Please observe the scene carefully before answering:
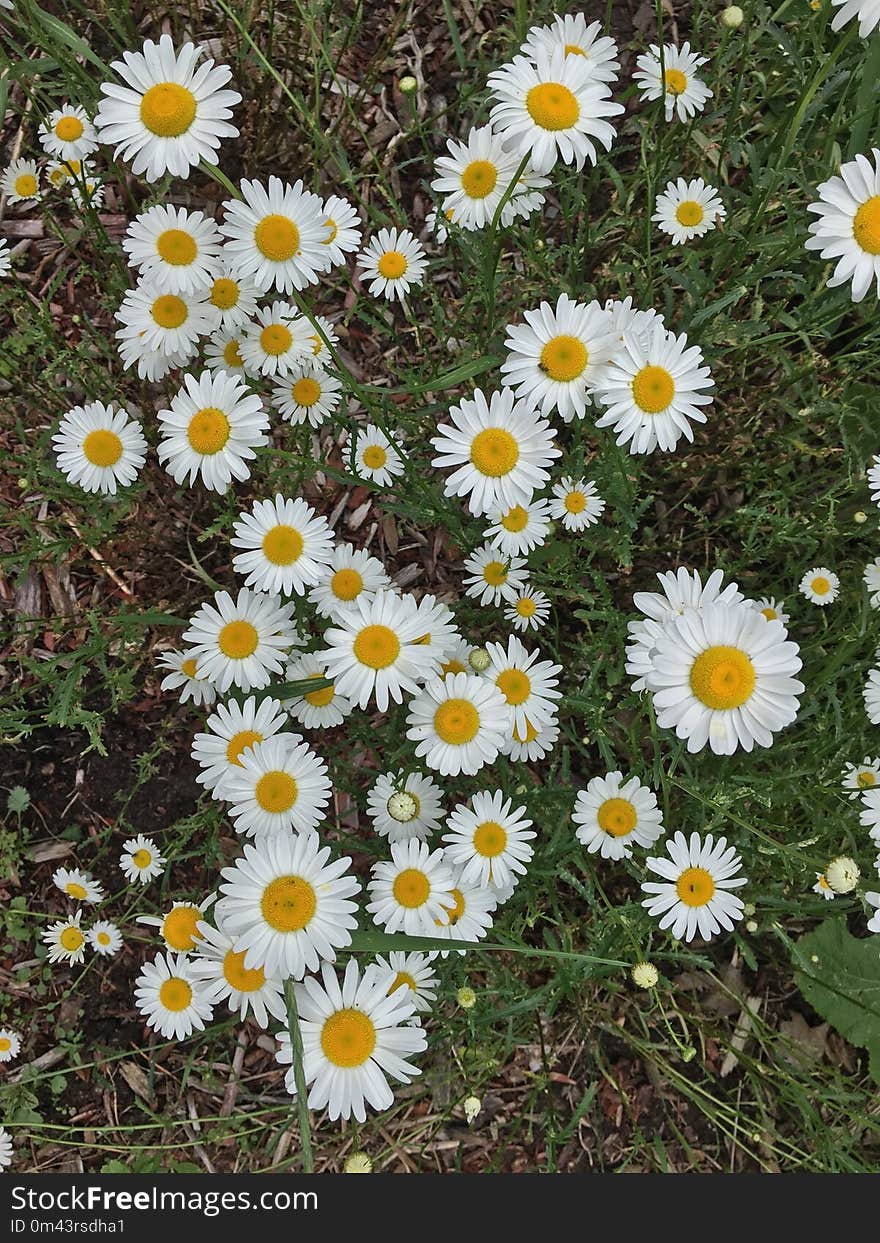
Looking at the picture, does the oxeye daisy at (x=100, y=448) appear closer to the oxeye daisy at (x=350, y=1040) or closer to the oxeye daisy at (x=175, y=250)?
the oxeye daisy at (x=175, y=250)

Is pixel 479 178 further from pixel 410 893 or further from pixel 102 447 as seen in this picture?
pixel 410 893

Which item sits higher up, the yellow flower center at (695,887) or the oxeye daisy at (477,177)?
the oxeye daisy at (477,177)

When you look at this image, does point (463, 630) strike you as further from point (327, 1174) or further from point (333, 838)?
point (327, 1174)

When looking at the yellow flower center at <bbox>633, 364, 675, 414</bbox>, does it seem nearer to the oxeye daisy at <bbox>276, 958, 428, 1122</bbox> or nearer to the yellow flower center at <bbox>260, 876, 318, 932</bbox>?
the yellow flower center at <bbox>260, 876, 318, 932</bbox>

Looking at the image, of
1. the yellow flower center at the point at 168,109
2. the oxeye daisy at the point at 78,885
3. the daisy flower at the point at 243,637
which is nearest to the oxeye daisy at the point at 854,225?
the yellow flower center at the point at 168,109

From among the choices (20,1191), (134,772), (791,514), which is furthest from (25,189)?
(20,1191)

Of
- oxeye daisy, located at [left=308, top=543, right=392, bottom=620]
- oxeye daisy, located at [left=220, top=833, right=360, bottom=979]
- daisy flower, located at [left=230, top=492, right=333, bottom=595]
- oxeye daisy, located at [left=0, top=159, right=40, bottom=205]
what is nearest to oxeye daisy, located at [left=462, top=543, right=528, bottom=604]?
oxeye daisy, located at [left=308, top=543, right=392, bottom=620]

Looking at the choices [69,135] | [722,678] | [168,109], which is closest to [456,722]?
[722,678]
